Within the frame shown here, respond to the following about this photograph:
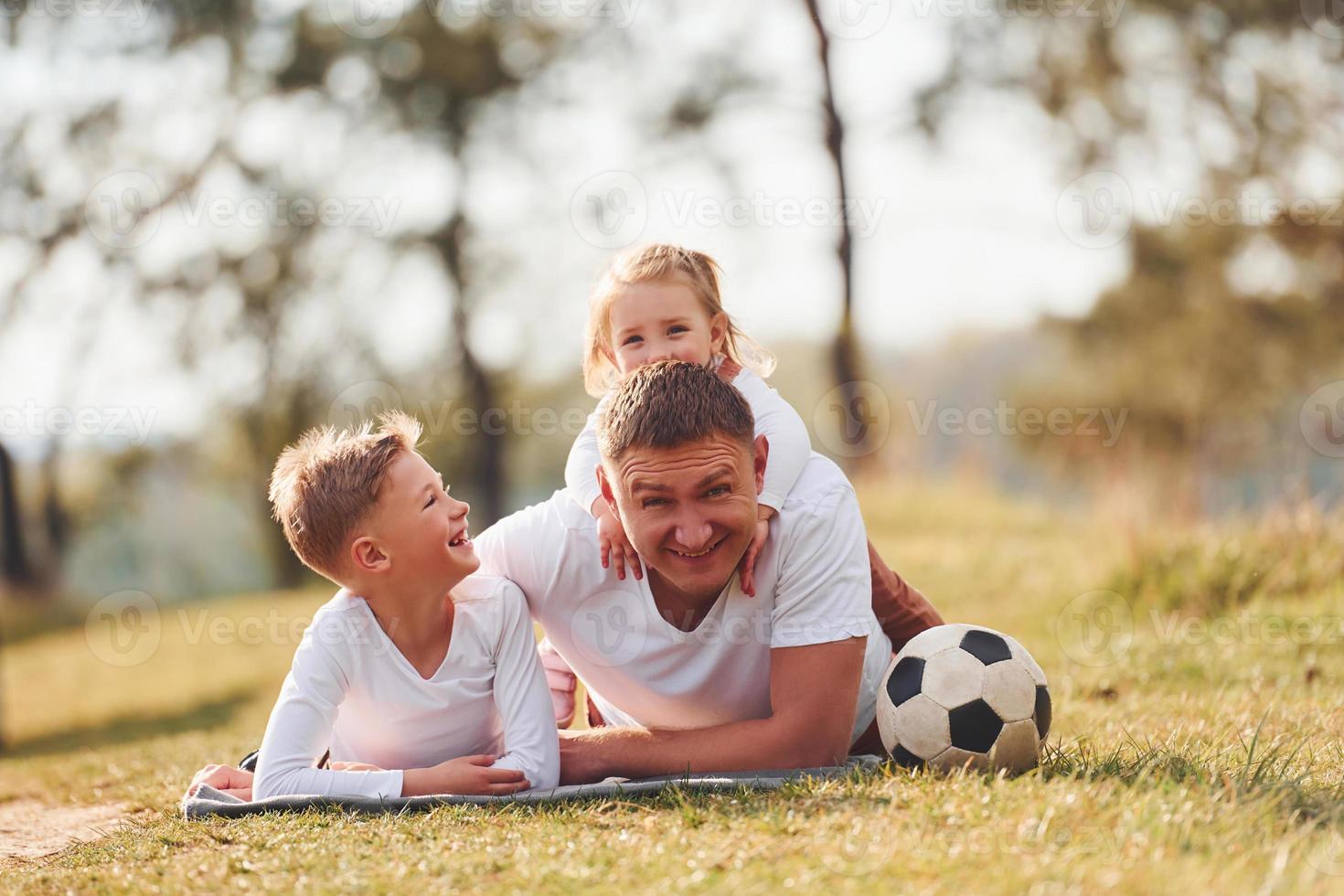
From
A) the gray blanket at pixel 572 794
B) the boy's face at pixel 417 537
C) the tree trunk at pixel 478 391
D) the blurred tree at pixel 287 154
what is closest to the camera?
the gray blanket at pixel 572 794

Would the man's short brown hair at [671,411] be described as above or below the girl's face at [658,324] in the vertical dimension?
below

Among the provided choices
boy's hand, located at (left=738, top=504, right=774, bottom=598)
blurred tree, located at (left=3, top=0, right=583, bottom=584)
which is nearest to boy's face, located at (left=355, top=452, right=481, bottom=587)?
boy's hand, located at (left=738, top=504, right=774, bottom=598)

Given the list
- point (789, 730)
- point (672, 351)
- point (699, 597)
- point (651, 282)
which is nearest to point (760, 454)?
point (699, 597)

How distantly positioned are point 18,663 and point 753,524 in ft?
57.6

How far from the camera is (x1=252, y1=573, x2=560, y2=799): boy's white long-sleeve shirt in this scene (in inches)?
158

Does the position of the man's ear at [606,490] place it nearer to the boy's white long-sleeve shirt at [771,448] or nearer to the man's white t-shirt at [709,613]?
the boy's white long-sleeve shirt at [771,448]

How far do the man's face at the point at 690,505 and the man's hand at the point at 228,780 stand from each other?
1.79 m

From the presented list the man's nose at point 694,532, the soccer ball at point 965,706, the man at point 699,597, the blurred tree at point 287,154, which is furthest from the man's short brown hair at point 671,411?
the blurred tree at point 287,154

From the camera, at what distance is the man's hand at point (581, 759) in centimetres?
413

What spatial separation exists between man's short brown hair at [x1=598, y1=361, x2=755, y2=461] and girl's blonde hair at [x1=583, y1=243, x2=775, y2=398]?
879mm

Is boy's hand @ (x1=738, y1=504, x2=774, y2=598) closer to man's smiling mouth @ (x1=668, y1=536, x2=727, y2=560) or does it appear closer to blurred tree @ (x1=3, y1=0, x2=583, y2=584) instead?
man's smiling mouth @ (x1=668, y1=536, x2=727, y2=560)

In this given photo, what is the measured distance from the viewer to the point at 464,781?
3.93 meters

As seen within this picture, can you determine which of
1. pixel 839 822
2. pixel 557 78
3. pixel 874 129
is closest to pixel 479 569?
pixel 839 822

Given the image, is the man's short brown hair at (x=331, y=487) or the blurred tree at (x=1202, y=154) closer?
the man's short brown hair at (x=331, y=487)
